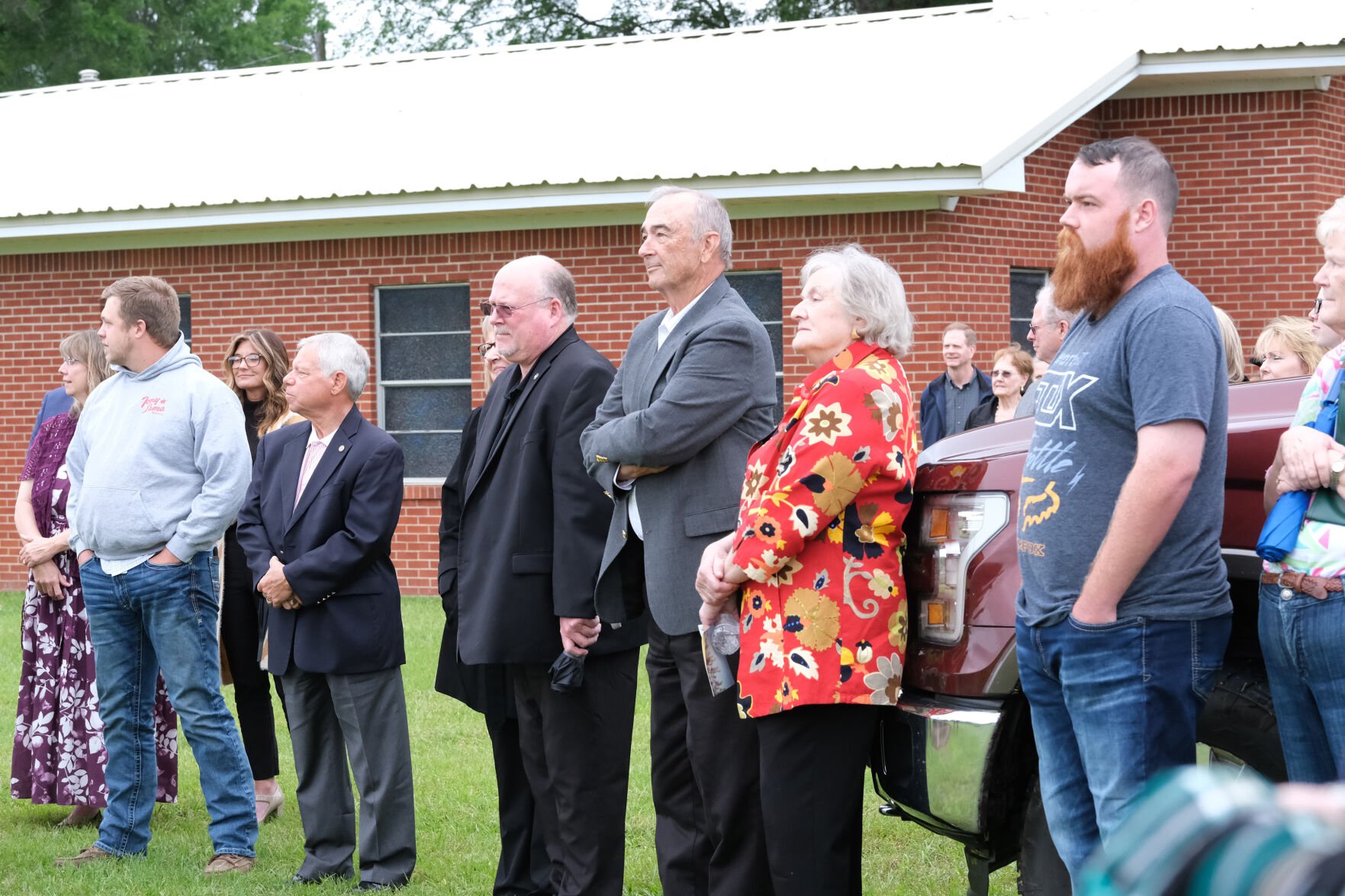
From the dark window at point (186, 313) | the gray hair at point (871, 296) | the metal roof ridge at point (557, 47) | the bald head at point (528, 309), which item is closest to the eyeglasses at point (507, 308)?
the bald head at point (528, 309)

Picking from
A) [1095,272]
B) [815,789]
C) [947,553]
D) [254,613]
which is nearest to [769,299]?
[254,613]

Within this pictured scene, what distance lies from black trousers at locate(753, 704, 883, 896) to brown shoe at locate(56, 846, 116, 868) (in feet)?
10.7

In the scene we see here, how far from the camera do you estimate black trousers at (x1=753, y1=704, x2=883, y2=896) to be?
388cm

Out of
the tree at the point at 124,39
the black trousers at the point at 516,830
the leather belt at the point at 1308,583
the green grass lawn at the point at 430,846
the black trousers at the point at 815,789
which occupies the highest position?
the tree at the point at 124,39

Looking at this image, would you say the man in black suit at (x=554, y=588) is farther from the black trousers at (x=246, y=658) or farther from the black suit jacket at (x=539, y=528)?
the black trousers at (x=246, y=658)

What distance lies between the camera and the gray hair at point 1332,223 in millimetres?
3314

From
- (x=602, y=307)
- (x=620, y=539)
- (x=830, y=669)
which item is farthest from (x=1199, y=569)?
(x=602, y=307)

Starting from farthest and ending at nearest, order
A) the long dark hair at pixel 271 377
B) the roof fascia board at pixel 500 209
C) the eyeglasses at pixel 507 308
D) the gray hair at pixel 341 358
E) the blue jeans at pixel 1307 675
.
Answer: the roof fascia board at pixel 500 209 → the long dark hair at pixel 271 377 → the gray hair at pixel 341 358 → the eyeglasses at pixel 507 308 → the blue jeans at pixel 1307 675

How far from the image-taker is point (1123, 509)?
10.4 feet

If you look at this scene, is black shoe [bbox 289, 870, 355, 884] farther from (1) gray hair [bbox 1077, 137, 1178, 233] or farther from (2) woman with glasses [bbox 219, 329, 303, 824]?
(1) gray hair [bbox 1077, 137, 1178, 233]

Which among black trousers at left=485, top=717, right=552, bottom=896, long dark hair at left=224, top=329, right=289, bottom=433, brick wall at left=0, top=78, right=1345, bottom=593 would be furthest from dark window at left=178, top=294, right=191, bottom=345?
black trousers at left=485, top=717, right=552, bottom=896

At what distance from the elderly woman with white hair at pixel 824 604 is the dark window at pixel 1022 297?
374 inches

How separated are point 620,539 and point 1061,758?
159cm

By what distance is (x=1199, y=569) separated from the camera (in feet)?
10.8
